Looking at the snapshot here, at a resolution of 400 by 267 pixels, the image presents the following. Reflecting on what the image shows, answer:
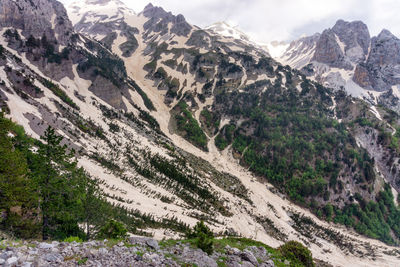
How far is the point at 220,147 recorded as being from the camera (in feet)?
494

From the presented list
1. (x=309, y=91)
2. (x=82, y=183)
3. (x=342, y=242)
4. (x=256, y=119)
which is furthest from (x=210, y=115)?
(x=82, y=183)

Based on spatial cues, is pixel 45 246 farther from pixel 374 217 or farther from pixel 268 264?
pixel 374 217

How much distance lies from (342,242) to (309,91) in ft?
465

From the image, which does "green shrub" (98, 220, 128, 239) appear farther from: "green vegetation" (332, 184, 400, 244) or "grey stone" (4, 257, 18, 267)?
"green vegetation" (332, 184, 400, 244)

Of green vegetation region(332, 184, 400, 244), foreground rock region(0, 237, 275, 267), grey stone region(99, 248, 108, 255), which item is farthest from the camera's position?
green vegetation region(332, 184, 400, 244)

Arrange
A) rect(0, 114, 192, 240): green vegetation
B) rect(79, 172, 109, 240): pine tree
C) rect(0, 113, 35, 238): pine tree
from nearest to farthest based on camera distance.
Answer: rect(0, 113, 35, 238): pine tree
rect(0, 114, 192, 240): green vegetation
rect(79, 172, 109, 240): pine tree

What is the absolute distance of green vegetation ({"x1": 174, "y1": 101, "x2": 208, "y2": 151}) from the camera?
150250mm

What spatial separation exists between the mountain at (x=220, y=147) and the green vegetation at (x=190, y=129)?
3.35 feet

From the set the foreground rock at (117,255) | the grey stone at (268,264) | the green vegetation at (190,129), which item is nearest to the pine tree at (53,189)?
the foreground rock at (117,255)

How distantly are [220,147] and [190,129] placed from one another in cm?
2828

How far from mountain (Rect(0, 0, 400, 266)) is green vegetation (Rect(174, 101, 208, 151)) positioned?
102 centimetres

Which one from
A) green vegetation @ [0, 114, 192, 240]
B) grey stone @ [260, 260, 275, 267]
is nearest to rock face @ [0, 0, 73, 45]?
green vegetation @ [0, 114, 192, 240]

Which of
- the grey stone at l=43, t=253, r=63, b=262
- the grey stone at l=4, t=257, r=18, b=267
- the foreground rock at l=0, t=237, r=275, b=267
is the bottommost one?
the foreground rock at l=0, t=237, r=275, b=267

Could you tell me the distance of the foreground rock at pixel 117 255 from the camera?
33.0ft
